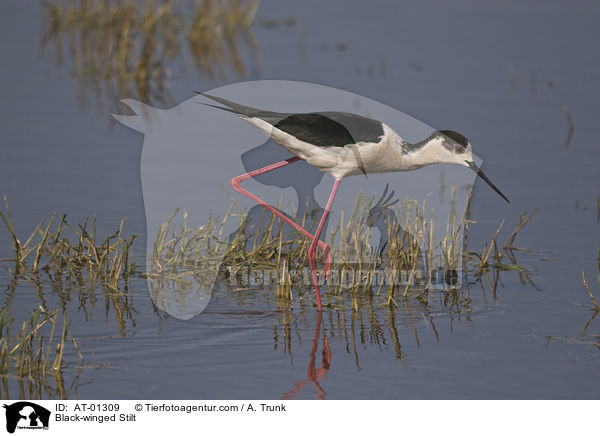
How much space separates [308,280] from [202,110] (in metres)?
1.23

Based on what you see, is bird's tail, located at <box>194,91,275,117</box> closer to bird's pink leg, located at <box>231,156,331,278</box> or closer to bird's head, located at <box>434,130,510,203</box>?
bird's pink leg, located at <box>231,156,331,278</box>

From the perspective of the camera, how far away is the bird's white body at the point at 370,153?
5.78m

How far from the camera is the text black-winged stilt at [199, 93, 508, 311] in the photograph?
5.75 meters

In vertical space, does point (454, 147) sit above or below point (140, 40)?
below

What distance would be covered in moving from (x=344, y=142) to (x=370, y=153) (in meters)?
0.17

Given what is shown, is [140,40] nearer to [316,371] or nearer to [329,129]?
[329,129]

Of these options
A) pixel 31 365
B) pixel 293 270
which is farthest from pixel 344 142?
pixel 31 365

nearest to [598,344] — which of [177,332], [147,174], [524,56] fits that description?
[177,332]

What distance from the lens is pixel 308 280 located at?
6.06 metres

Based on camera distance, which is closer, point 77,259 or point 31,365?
point 31,365

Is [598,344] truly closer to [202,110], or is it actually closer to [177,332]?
[177,332]

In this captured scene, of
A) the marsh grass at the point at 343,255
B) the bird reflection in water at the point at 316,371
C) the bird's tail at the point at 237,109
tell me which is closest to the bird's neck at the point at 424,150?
the marsh grass at the point at 343,255

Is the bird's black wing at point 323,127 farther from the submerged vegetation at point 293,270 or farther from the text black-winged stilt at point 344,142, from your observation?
the submerged vegetation at point 293,270

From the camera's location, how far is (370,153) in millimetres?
5805
